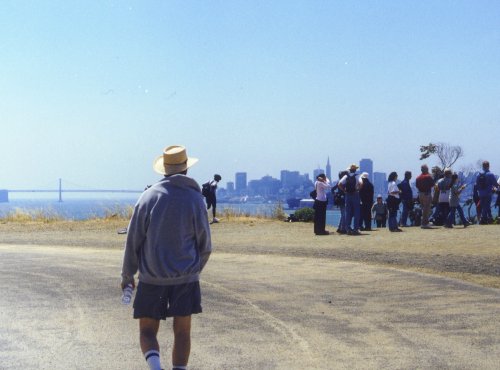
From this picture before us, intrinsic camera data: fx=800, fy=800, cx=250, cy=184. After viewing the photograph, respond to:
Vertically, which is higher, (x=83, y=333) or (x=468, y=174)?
(x=468, y=174)

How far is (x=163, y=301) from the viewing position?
580 centimetres

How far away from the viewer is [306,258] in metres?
15.8

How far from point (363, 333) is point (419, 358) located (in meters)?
1.18

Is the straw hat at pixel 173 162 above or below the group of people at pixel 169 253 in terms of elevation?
above

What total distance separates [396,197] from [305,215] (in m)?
6.45

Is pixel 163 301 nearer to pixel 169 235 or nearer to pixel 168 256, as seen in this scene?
pixel 168 256

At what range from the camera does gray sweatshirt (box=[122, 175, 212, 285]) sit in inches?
226

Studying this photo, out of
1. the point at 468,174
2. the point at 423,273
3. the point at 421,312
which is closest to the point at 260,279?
the point at 423,273

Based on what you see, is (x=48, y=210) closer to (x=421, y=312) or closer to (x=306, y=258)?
(x=306, y=258)

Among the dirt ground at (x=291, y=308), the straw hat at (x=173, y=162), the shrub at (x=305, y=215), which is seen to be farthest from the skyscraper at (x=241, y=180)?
the straw hat at (x=173, y=162)

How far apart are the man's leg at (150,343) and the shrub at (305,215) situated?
21797mm

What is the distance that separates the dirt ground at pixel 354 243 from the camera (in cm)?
1416

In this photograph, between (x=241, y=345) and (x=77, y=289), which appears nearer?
(x=241, y=345)

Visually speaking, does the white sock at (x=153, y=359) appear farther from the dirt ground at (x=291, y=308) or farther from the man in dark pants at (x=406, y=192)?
the man in dark pants at (x=406, y=192)
